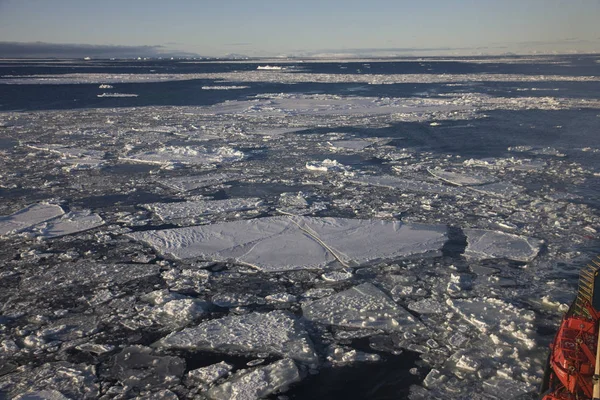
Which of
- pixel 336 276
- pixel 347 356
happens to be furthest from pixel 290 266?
pixel 347 356

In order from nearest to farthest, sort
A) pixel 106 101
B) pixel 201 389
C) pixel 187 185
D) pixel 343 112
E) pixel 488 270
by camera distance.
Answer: pixel 201 389, pixel 488 270, pixel 187 185, pixel 343 112, pixel 106 101

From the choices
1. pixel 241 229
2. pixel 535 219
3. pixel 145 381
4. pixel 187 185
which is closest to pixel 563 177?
pixel 535 219

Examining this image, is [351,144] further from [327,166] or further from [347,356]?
[347,356]

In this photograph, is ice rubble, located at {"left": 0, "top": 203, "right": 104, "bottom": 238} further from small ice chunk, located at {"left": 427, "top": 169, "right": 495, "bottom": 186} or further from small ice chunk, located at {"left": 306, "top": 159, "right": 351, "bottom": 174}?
small ice chunk, located at {"left": 427, "top": 169, "right": 495, "bottom": 186}

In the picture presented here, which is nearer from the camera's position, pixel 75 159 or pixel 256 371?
pixel 256 371

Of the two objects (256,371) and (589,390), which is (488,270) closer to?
(589,390)

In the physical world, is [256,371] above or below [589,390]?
below
